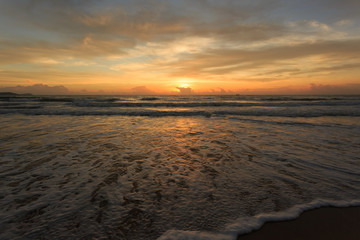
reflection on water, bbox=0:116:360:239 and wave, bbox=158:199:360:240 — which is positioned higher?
reflection on water, bbox=0:116:360:239

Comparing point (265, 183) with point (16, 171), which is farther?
point (16, 171)

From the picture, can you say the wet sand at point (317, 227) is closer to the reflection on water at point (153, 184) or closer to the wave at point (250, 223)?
the wave at point (250, 223)

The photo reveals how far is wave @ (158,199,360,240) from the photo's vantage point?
2.57m

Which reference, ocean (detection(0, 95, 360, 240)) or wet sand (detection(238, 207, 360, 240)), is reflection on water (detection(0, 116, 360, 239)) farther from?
wet sand (detection(238, 207, 360, 240))

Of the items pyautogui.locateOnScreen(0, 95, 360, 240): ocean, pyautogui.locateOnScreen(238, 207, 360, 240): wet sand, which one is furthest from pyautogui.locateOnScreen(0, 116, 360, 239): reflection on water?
pyautogui.locateOnScreen(238, 207, 360, 240): wet sand

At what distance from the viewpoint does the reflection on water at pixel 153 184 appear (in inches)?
110

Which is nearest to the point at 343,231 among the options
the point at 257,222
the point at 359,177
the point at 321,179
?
the point at 257,222

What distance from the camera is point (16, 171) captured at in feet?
15.2

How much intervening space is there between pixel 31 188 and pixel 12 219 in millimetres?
1096

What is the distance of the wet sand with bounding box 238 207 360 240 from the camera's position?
2.60 meters

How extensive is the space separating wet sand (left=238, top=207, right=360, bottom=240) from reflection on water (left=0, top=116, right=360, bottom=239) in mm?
334

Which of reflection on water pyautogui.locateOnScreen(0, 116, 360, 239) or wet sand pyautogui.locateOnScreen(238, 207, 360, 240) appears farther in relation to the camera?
reflection on water pyautogui.locateOnScreen(0, 116, 360, 239)

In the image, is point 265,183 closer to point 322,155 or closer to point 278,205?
point 278,205

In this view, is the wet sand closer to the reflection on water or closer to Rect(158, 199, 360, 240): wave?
Rect(158, 199, 360, 240): wave
